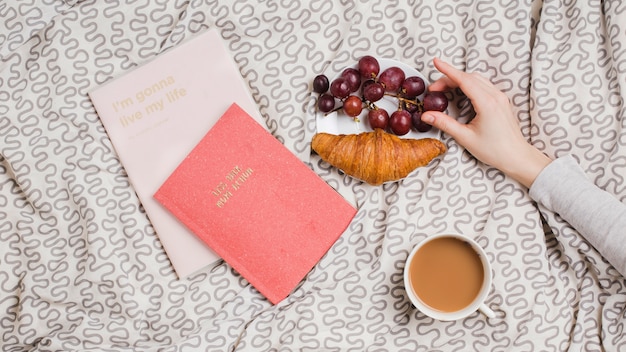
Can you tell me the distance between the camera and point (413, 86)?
1.03 m

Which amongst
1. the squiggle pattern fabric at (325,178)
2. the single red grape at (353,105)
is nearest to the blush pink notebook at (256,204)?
the squiggle pattern fabric at (325,178)

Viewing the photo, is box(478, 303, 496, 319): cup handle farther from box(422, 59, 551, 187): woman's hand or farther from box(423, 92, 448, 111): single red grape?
box(423, 92, 448, 111): single red grape

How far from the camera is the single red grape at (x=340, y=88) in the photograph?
1020mm

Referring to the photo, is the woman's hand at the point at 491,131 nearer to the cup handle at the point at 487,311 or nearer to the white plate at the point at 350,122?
the white plate at the point at 350,122

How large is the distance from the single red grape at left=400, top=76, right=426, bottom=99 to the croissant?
0.09 meters

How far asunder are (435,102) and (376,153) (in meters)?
0.15

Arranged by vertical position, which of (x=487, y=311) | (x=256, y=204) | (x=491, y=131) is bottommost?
(x=487, y=311)

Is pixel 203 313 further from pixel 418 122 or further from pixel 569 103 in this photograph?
pixel 569 103

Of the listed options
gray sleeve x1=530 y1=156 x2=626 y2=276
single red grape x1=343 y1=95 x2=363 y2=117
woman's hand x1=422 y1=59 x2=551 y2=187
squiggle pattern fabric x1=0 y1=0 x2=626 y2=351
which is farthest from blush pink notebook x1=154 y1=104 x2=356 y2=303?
gray sleeve x1=530 y1=156 x2=626 y2=276

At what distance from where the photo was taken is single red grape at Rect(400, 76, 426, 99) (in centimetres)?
103

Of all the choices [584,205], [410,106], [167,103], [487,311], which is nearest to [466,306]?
[487,311]

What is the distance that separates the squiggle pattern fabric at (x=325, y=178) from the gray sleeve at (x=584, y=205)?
1.4 inches

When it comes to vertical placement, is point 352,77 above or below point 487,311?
above

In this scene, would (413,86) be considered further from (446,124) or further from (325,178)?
(325,178)
